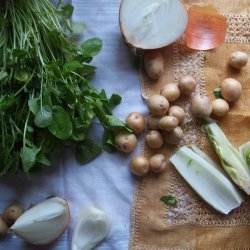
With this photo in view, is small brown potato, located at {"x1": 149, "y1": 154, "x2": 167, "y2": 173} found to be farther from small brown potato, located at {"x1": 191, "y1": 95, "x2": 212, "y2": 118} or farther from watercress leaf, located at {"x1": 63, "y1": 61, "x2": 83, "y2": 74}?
watercress leaf, located at {"x1": 63, "y1": 61, "x2": 83, "y2": 74}

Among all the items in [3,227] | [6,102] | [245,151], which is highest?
[6,102]

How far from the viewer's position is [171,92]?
32.4 inches

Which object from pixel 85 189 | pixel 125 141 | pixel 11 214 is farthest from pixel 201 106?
pixel 11 214

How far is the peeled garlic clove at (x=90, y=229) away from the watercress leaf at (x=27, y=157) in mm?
136

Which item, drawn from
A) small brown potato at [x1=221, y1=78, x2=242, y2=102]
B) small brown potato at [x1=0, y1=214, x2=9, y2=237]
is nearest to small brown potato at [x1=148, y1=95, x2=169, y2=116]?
small brown potato at [x1=221, y1=78, x2=242, y2=102]

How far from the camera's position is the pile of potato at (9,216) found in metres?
0.81

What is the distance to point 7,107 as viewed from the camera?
2.42ft

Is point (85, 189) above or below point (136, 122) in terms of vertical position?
below

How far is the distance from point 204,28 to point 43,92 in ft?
1.00

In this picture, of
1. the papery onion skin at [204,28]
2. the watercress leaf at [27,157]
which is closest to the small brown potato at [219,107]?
the papery onion skin at [204,28]

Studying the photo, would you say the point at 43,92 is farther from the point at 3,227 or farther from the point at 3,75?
the point at 3,227

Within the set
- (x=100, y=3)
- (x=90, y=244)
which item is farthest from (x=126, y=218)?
(x=100, y=3)

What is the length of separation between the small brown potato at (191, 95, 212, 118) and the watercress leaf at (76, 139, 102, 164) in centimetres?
17

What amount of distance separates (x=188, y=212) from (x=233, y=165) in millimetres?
109
